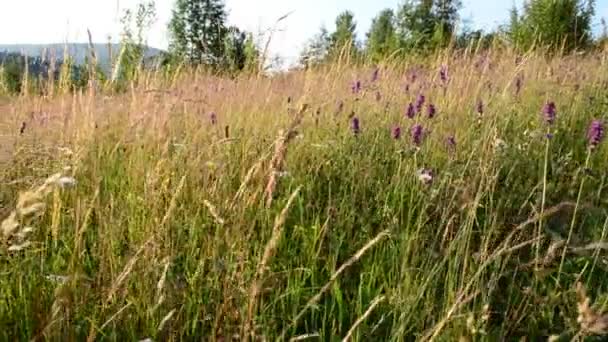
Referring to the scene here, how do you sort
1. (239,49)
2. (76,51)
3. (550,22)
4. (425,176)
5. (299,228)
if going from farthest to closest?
1. (550,22)
2. (239,49)
3. (76,51)
4. (425,176)
5. (299,228)

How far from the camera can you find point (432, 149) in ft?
8.18

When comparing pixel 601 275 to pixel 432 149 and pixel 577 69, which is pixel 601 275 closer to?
pixel 432 149

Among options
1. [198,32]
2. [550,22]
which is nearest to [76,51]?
[198,32]

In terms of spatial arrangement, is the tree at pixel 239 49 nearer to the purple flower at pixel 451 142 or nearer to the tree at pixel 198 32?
the tree at pixel 198 32

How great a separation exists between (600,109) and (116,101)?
2.93 meters

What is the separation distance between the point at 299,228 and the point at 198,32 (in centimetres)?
566

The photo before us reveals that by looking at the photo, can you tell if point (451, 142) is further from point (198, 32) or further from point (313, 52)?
point (198, 32)

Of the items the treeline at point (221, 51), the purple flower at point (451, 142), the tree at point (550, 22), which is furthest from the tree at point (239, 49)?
the tree at point (550, 22)

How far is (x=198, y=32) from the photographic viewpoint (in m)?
6.95

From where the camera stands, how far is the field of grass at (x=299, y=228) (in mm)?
1307

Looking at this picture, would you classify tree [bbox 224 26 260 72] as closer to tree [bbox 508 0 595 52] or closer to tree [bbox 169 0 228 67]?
tree [bbox 169 0 228 67]

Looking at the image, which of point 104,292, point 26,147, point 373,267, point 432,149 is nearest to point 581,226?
point 432,149

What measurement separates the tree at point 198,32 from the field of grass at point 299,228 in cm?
59

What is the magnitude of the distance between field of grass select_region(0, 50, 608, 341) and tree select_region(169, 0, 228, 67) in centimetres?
59
